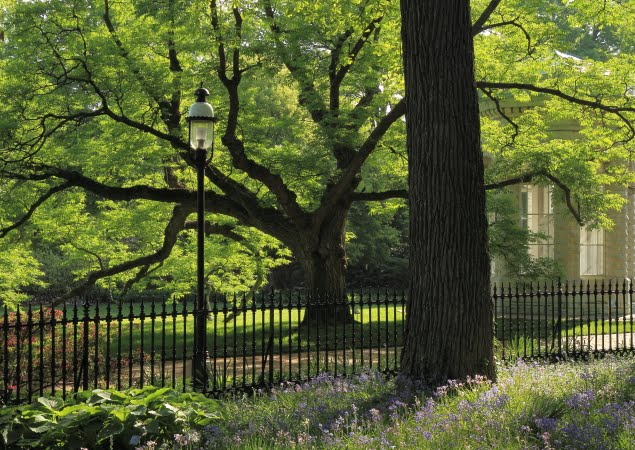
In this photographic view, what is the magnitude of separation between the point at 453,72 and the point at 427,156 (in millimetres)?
988

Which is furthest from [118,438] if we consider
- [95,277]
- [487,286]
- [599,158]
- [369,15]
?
[599,158]

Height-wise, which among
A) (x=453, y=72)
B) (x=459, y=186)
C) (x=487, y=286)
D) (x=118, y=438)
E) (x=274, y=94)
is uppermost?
(x=274, y=94)

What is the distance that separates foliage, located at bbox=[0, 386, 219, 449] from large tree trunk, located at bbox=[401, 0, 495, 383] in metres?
2.97

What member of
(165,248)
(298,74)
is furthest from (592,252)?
(165,248)

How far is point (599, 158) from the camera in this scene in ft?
64.2

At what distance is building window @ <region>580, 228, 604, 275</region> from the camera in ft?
86.2

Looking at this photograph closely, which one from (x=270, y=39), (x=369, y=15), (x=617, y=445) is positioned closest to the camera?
(x=617, y=445)

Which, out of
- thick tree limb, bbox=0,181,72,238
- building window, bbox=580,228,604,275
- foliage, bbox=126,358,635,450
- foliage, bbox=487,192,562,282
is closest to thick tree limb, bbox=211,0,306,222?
thick tree limb, bbox=0,181,72,238

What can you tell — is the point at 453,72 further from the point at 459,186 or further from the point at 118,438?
the point at 118,438

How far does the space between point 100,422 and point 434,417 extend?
281 cm

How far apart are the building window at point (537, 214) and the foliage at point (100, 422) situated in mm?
19537

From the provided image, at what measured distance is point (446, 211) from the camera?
942 centimetres

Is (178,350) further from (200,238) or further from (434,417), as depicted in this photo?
(434,417)

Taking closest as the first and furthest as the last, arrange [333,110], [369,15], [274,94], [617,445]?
[617,445], [369,15], [333,110], [274,94]
